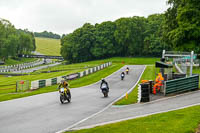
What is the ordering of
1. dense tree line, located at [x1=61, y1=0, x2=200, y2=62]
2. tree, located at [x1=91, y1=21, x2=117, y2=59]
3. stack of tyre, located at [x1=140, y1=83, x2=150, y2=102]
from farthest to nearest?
tree, located at [x1=91, y1=21, x2=117, y2=59] < dense tree line, located at [x1=61, y1=0, x2=200, y2=62] < stack of tyre, located at [x1=140, y1=83, x2=150, y2=102]

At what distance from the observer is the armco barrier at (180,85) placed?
1639 cm

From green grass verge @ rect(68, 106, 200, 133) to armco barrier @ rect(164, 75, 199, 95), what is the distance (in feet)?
21.2

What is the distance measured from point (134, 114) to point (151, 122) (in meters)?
2.26

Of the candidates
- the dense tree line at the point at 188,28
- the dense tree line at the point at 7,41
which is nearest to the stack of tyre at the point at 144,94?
the dense tree line at the point at 188,28

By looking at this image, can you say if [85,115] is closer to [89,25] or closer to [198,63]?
[198,63]

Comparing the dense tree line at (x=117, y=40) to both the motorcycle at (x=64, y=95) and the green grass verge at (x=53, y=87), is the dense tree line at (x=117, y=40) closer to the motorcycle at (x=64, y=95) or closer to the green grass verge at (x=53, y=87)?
the green grass verge at (x=53, y=87)

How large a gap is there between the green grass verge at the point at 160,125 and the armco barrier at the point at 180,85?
647 centimetres

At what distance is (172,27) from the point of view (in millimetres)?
42312

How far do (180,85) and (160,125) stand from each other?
9.09m

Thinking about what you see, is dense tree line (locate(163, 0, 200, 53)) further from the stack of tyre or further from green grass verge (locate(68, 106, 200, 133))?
green grass verge (locate(68, 106, 200, 133))

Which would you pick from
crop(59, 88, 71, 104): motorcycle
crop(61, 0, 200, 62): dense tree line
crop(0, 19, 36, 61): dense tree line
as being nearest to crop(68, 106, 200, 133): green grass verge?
crop(59, 88, 71, 104): motorcycle

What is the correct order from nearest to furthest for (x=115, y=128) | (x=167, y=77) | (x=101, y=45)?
(x=115, y=128) → (x=167, y=77) → (x=101, y=45)

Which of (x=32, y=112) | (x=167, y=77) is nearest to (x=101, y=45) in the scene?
(x=167, y=77)

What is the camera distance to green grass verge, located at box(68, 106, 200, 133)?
26.0 feet
